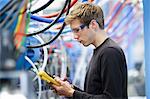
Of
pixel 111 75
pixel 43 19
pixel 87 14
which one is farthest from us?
pixel 43 19

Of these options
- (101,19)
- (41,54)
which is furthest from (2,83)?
(41,54)

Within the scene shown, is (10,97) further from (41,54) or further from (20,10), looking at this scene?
(41,54)

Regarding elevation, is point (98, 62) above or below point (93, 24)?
below

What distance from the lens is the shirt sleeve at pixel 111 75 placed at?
138cm

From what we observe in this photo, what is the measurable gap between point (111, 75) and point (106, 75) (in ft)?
0.08

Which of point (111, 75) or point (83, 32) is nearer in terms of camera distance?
point (111, 75)

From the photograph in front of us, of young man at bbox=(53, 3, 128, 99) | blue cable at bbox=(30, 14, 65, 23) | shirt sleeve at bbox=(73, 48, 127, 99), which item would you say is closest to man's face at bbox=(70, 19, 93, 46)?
young man at bbox=(53, 3, 128, 99)

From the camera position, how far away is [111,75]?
138cm

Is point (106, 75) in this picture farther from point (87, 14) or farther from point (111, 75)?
point (87, 14)

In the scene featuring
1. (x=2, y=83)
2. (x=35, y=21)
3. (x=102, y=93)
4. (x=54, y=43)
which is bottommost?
(x=102, y=93)

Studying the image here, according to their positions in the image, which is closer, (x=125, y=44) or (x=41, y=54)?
(x=41, y=54)

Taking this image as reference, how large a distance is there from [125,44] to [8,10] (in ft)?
5.91

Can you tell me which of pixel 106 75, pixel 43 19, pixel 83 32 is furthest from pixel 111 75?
pixel 43 19

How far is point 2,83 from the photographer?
659 mm
